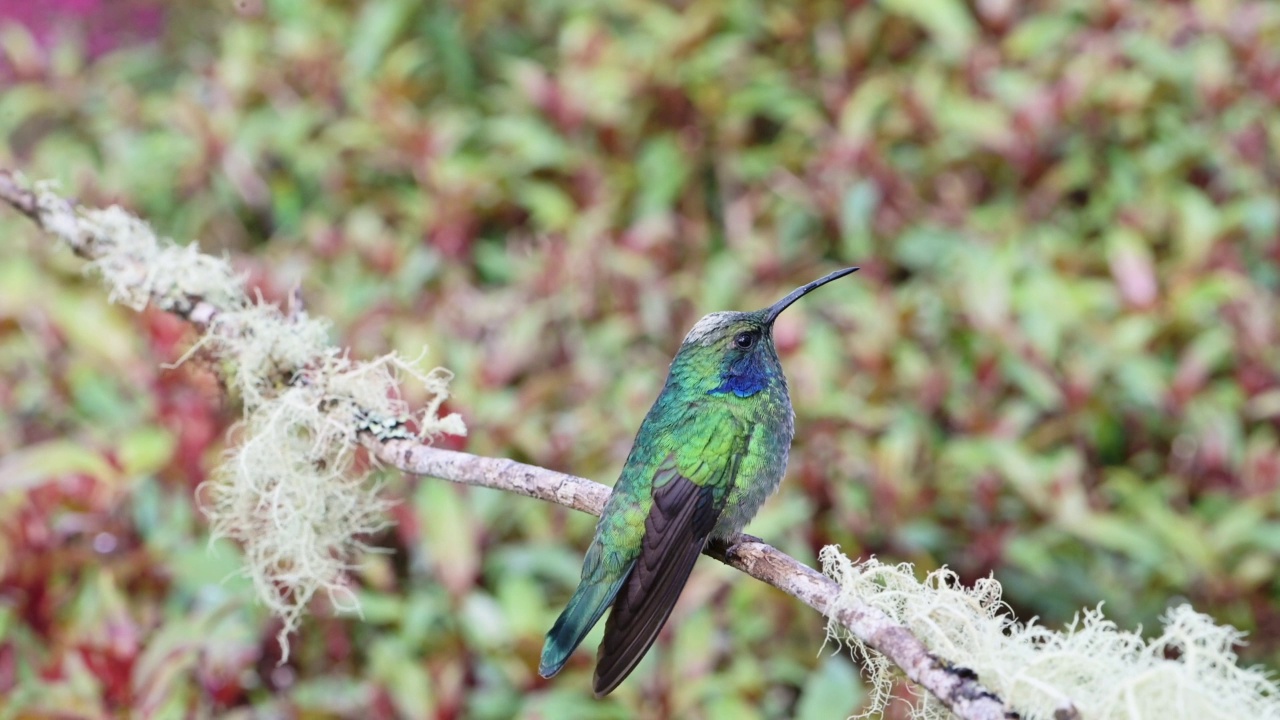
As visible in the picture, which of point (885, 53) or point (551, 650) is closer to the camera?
point (551, 650)

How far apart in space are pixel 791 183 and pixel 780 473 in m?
3.06

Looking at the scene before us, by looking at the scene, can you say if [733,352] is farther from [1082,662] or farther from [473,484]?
[1082,662]

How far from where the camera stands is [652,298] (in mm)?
4539

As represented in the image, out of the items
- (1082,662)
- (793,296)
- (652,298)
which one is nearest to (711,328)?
(793,296)

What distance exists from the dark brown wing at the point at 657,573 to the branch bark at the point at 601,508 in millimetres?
76

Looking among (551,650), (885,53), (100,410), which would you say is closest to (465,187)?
(100,410)

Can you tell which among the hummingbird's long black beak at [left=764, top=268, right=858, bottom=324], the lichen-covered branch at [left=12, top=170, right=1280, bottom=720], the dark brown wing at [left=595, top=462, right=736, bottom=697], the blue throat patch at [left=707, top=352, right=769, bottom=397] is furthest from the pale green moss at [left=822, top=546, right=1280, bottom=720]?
the blue throat patch at [left=707, top=352, right=769, bottom=397]

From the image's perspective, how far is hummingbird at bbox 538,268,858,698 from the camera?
1.82 meters

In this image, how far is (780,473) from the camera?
2.23 meters

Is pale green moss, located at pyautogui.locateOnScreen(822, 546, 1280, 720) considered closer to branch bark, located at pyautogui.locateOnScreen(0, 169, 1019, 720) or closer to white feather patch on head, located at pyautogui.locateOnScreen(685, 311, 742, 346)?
branch bark, located at pyautogui.locateOnScreen(0, 169, 1019, 720)

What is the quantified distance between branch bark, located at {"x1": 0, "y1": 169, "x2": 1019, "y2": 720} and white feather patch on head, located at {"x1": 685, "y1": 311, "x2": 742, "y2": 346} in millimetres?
393

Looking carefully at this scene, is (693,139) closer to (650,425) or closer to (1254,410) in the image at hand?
(1254,410)

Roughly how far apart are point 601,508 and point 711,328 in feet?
1.52

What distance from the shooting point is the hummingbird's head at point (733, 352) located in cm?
223
